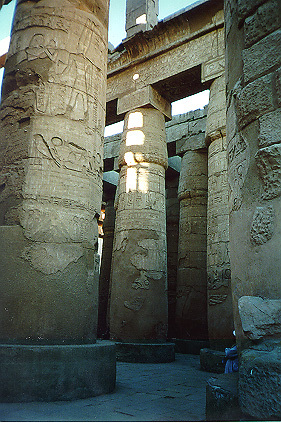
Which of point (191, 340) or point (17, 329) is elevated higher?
point (17, 329)

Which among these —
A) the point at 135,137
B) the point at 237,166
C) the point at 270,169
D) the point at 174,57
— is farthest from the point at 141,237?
the point at 270,169

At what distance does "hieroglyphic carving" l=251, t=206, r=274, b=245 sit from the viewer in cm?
206

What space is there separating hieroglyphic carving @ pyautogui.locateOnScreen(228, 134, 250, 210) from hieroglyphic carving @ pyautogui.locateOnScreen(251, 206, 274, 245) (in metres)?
0.22

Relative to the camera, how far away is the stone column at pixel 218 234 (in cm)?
603

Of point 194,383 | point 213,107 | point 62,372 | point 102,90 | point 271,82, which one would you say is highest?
point 213,107

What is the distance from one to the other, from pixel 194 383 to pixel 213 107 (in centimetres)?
515

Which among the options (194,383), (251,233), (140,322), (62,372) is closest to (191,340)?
(140,322)

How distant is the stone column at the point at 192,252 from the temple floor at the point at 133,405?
385 cm

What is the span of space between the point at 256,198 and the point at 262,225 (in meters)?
0.19

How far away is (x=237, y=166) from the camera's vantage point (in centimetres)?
243

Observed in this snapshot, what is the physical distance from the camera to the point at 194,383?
4.46 meters

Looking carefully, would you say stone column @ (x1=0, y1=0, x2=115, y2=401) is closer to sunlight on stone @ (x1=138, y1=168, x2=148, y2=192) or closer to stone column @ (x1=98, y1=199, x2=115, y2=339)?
sunlight on stone @ (x1=138, y1=168, x2=148, y2=192)

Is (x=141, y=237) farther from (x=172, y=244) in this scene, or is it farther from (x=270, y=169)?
(x=270, y=169)

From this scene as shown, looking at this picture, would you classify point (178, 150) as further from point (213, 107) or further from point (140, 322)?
point (140, 322)
